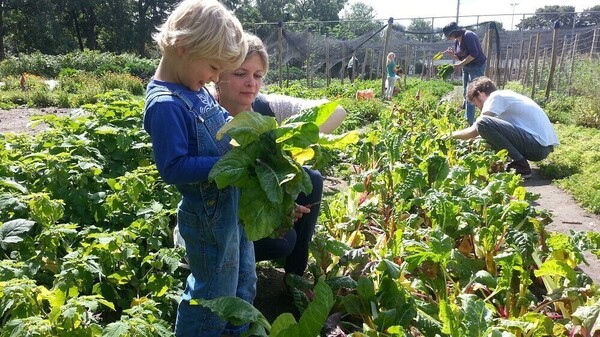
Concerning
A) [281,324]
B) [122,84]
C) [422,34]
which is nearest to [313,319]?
[281,324]

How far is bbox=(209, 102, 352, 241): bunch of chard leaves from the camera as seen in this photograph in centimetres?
171

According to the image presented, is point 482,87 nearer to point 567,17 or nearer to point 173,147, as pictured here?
point 173,147

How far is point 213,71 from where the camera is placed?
1.90 m

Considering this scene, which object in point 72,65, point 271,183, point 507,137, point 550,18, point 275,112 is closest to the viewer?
point 271,183

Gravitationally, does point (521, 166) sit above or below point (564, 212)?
above

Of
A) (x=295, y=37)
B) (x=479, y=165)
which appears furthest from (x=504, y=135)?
(x=295, y=37)

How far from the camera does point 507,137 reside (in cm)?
555

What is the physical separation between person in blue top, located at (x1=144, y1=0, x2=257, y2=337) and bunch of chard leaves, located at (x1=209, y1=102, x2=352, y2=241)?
0.13m

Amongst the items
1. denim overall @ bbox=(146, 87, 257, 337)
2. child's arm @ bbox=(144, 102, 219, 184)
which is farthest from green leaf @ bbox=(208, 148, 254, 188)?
denim overall @ bbox=(146, 87, 257, 337)

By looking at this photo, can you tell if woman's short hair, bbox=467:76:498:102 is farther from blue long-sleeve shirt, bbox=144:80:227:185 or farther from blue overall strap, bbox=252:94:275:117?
blue long-sleeve shirt, bbox=144:80:227:185

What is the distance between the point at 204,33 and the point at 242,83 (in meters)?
0.65

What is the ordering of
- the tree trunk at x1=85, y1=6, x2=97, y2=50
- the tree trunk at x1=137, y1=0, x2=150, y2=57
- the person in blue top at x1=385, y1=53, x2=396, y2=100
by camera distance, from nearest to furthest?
1. the person in blue top at x1=385, y1=53, x2=396, y2=100
2. the tree trunk at x1=85, y1=6, x2=97, y2=50
3. the tree trunk at x1=137, y1=0, x2=150, y2=57

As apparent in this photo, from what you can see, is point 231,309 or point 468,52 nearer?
point 231,309

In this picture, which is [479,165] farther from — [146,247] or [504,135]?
[146,247]
